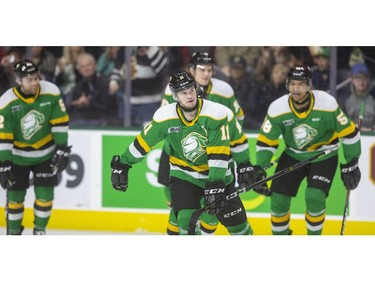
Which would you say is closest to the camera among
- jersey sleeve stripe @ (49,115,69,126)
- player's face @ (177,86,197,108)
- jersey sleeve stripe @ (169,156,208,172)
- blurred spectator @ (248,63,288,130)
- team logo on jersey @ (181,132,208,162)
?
player's face @ (177,86,197,108)

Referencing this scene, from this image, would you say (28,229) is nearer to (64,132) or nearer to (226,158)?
(64,132)

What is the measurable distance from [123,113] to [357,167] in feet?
5.35

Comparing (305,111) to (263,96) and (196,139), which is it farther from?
(196,139)

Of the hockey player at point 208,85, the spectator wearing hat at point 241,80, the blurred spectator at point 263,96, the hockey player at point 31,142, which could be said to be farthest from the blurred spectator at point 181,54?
the hockey player at point 31,142

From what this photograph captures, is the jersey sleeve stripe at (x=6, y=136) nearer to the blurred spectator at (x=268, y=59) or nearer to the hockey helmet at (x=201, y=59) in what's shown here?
the hockey helmet at (x=201, y=59)

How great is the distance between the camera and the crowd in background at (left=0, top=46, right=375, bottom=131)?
226 inches

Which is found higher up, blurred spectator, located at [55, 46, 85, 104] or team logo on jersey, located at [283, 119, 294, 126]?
blurred spectator, located at [55, 46, 85, 104]

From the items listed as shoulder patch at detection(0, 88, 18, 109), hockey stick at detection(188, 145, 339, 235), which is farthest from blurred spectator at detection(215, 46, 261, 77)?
shoulder patch at detection(0, 88, 18, 109)

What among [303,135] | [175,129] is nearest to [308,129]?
[303,135]

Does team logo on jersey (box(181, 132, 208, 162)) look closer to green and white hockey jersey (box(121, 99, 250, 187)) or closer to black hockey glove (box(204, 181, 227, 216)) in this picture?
green and white hockey jersey (box(121, 99, 250, 187))

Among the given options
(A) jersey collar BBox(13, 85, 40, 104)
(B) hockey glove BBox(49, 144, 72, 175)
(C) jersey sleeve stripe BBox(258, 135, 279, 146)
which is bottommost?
(B) hockey glove BBox(49, 144, 72, 175)

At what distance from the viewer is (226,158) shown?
4.78 m

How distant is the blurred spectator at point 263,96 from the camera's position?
5703 mm

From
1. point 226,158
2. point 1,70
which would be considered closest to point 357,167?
point 226,158
